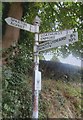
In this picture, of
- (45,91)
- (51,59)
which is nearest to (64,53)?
(51,59)

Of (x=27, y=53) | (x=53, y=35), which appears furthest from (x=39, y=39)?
(x=27, y=53)

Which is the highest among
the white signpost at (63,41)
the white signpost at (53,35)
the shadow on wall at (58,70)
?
the white signpost at (53,35)

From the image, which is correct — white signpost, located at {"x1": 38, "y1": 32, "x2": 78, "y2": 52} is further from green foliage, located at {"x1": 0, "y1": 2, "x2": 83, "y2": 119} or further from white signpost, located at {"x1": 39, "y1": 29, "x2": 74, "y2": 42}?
green foliage, located at {"x1": 0, "y1": 2, "x2": 83, "y2": 119}

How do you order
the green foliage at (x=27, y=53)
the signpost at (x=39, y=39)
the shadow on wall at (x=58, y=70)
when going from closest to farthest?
the signpost at (x=39, y=39), the green foliage at (x=27, y=53), the shadow on wall at (x=58, y=70)

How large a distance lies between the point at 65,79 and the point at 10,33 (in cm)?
119

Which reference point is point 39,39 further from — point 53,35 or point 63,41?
point 63,41

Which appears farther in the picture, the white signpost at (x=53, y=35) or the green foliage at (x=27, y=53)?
the green foliage at (x=27, y=53)

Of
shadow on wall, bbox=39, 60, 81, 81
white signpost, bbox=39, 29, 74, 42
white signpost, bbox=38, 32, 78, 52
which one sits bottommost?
shadow on wall, bbox=39, 60, 81, 81

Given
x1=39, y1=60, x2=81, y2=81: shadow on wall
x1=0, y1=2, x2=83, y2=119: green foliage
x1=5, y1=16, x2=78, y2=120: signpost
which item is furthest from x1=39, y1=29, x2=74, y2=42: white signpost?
x1=39, y1=60, x2=81, y2=81: shadow on wall

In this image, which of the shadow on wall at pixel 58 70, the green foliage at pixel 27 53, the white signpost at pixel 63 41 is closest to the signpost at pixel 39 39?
the white signpost at pixel 63 41

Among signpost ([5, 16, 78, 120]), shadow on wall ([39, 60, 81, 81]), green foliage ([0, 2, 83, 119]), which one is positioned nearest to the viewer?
signpost ([5, 16, 78, 120])

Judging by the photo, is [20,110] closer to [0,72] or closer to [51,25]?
[0,72]

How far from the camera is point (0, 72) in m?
3.08

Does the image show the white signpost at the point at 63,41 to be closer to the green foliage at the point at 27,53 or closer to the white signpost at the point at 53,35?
the white signpost at the point at 53,35
